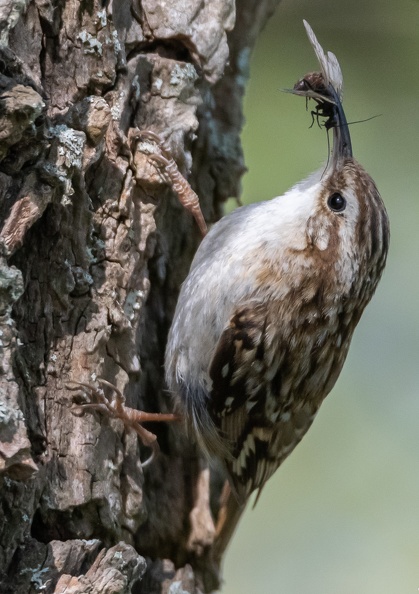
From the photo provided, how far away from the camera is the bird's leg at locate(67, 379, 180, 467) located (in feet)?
6.60

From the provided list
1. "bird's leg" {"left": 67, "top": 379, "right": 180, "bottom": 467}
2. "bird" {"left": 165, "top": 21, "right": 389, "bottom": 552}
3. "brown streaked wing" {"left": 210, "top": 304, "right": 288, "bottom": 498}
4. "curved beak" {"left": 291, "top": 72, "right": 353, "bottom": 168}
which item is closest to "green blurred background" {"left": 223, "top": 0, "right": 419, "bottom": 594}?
"curved beak" {"left": 291, "top": 72, "right": 353, "bottom": 168}

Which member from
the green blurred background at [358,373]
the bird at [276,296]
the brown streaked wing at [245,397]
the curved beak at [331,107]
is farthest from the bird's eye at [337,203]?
the green blurred background at [358,373]

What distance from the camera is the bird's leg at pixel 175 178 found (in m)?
2.30

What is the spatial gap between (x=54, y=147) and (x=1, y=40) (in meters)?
0.27

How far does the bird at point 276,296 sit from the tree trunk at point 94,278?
0.59 ft

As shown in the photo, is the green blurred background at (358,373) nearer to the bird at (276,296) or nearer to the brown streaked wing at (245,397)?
the bird at (276,296)

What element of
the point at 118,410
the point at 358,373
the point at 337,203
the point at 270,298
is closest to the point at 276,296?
the point at 270,298

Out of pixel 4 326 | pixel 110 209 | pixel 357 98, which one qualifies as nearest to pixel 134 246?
pixel 110 209

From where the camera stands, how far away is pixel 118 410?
2.14 meters

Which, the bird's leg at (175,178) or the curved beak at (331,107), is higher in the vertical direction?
the curved beak at (331,107)

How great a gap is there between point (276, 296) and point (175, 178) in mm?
476

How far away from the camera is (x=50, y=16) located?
1996 mm

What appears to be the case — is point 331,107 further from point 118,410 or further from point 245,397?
point 118,410

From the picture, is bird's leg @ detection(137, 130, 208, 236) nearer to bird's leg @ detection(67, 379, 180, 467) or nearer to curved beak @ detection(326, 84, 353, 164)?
curved beak @ detection(326, 84, 353, 164)
